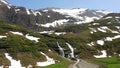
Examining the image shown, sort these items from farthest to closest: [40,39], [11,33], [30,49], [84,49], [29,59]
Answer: [84,49]
[40,39]
[11,33]
[30,49]
[29,59]

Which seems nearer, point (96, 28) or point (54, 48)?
point (54, 48)

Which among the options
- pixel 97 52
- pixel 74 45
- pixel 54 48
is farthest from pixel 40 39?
pixel 97 52

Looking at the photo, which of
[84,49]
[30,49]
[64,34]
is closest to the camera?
[30,49]

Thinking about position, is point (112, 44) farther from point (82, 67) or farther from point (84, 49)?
point (82, 67)

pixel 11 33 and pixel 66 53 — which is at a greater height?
pixel 11 33

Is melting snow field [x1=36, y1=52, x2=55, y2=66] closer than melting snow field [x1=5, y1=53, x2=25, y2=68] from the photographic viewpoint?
No

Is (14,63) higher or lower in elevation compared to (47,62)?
lower

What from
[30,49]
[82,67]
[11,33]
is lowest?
[82,67]

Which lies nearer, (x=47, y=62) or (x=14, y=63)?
(x=14, y=63)

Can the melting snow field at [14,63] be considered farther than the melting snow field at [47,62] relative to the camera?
No
